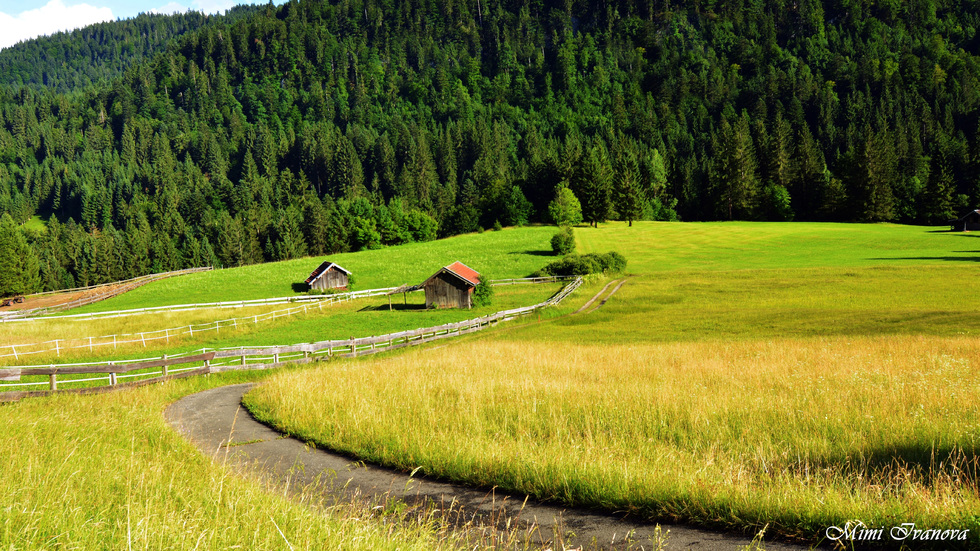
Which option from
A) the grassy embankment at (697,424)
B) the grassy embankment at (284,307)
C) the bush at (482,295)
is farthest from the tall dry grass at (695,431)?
the bush at (482,295)

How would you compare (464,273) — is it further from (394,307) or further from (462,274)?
A: (394,307)

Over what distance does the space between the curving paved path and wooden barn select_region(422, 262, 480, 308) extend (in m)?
41.4

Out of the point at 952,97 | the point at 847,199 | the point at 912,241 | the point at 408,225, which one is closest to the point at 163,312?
the point at 408,225

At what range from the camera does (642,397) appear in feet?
39.9

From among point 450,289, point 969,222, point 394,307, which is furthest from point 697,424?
point 969,222

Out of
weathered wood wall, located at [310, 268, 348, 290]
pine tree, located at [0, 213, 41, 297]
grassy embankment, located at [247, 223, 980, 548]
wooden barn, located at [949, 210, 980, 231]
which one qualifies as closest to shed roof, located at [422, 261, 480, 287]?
weathered wood wall, located at [310, 268, 348, 290]

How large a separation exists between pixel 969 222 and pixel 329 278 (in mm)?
99723

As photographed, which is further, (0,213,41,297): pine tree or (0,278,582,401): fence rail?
(0,213,41,297): pine tree

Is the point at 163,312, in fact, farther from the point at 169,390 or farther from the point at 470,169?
the point at 470,169

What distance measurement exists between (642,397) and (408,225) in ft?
367

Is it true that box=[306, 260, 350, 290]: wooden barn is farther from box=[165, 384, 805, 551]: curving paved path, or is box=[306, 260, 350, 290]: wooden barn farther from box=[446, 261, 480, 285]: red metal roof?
box=[165, 384, 805, 551]: curving paved path

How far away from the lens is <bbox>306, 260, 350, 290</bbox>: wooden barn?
72.1m

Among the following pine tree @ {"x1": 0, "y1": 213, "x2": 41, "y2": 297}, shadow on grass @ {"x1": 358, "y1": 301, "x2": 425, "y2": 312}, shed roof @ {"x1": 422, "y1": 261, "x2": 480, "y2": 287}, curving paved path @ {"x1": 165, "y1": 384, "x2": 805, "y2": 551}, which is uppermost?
pine tree @ {"x1": 0, "y1": 213, "x2": 41, "y2": 297}

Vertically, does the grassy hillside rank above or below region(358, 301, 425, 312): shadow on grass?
above
